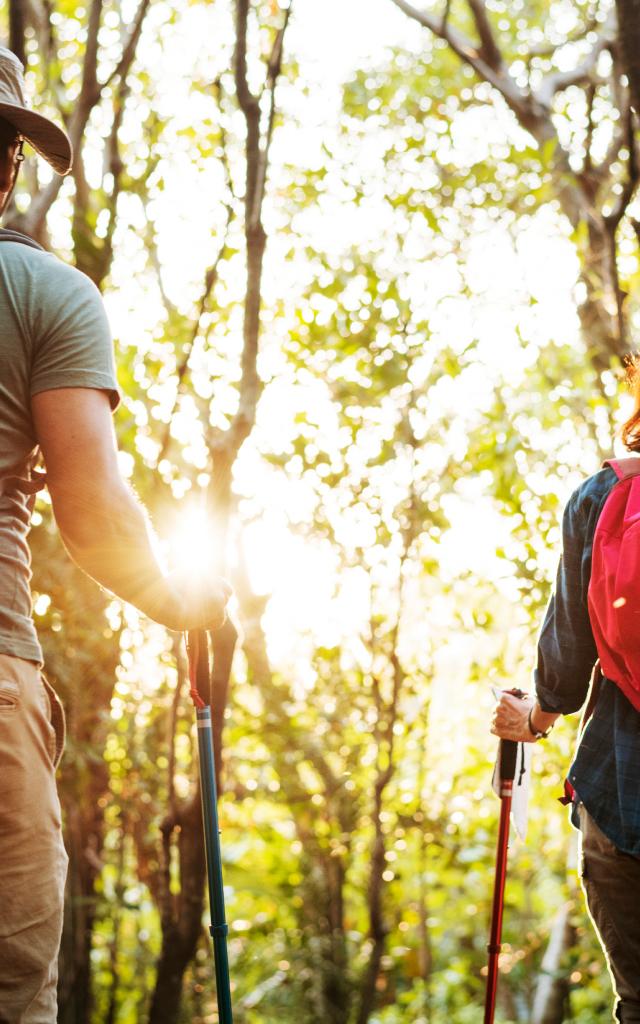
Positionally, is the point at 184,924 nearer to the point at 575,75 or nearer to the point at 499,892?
the point at 499,892

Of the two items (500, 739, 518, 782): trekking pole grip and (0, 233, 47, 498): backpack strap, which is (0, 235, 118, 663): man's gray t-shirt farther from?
(500, 739, 518, 782): trekking pole grip

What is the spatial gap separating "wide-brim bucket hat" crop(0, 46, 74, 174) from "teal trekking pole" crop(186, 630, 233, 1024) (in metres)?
0.88

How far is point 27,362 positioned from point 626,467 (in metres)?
1.03

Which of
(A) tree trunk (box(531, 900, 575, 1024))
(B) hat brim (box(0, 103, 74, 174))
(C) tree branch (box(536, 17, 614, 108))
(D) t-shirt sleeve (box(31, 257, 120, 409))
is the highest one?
(C) tree branch (box(536, 17, 614, 108))

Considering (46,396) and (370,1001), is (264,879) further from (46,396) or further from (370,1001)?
(46,396)

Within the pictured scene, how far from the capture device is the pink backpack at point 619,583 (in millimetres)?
1731

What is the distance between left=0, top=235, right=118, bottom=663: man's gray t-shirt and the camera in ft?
5.11

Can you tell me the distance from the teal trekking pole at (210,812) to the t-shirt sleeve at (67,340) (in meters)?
0.53

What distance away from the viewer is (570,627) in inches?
77.4

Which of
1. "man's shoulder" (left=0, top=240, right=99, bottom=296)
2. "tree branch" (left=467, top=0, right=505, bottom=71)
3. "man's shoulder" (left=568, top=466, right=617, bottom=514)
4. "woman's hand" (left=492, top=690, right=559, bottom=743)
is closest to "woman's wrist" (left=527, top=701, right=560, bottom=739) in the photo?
"woman's hand" (left=492, top=690, right=559, bottom=743)

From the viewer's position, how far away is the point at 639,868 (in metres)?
1.79

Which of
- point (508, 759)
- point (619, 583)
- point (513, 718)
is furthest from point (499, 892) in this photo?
point (619, 583)

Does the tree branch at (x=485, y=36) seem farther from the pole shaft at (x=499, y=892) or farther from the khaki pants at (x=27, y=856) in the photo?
the khaki pants at (x=27, y=856)

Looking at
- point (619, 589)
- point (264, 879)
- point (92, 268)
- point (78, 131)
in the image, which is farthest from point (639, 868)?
point (264, 879)
